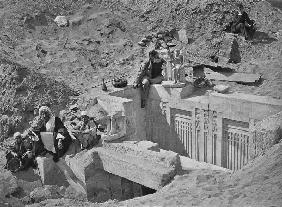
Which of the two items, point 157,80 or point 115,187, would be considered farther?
point 157,80

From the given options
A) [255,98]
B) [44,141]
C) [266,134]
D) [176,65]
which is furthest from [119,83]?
[266,134]

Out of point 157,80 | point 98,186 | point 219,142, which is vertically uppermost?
point 157,80

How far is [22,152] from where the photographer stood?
13930mm

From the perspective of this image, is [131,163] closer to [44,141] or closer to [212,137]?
[44,141]

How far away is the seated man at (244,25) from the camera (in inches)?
934

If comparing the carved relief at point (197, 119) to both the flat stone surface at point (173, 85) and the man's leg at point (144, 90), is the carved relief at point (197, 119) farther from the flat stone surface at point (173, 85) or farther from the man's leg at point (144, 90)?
the man's leg at point (144, 90)

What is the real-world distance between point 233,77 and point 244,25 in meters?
5.13

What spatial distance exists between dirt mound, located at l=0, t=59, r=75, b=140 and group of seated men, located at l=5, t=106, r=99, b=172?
9.97 feet

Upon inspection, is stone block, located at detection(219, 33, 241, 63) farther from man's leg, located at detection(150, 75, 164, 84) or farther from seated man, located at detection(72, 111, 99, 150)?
seated man, located at detection(72, 111, 99, 150)

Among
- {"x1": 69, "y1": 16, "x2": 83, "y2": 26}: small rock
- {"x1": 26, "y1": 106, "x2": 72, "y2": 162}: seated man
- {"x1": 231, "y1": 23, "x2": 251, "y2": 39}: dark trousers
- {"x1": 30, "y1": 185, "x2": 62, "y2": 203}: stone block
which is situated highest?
{"x1": 69, "y1": 16, "x2": 83, "y2": 26}: small rock

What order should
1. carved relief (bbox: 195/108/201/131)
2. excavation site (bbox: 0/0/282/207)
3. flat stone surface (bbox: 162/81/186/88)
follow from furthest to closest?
flat stone surface (bbox: 162/81/186/88) < carved relief (bbox: 195/108/201/131) < excavation site (bbox: 0/0/282/207)

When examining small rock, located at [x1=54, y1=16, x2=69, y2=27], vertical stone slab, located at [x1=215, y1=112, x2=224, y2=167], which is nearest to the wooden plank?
vertical stone slab, located at [x1=215, y1=112, x2=224, y2=167]

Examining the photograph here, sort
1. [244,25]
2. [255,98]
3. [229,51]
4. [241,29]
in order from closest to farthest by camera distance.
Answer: [255,98]
[229,51]
[244,25]
[241,29]

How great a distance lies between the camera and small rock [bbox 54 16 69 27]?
84.0 feet
